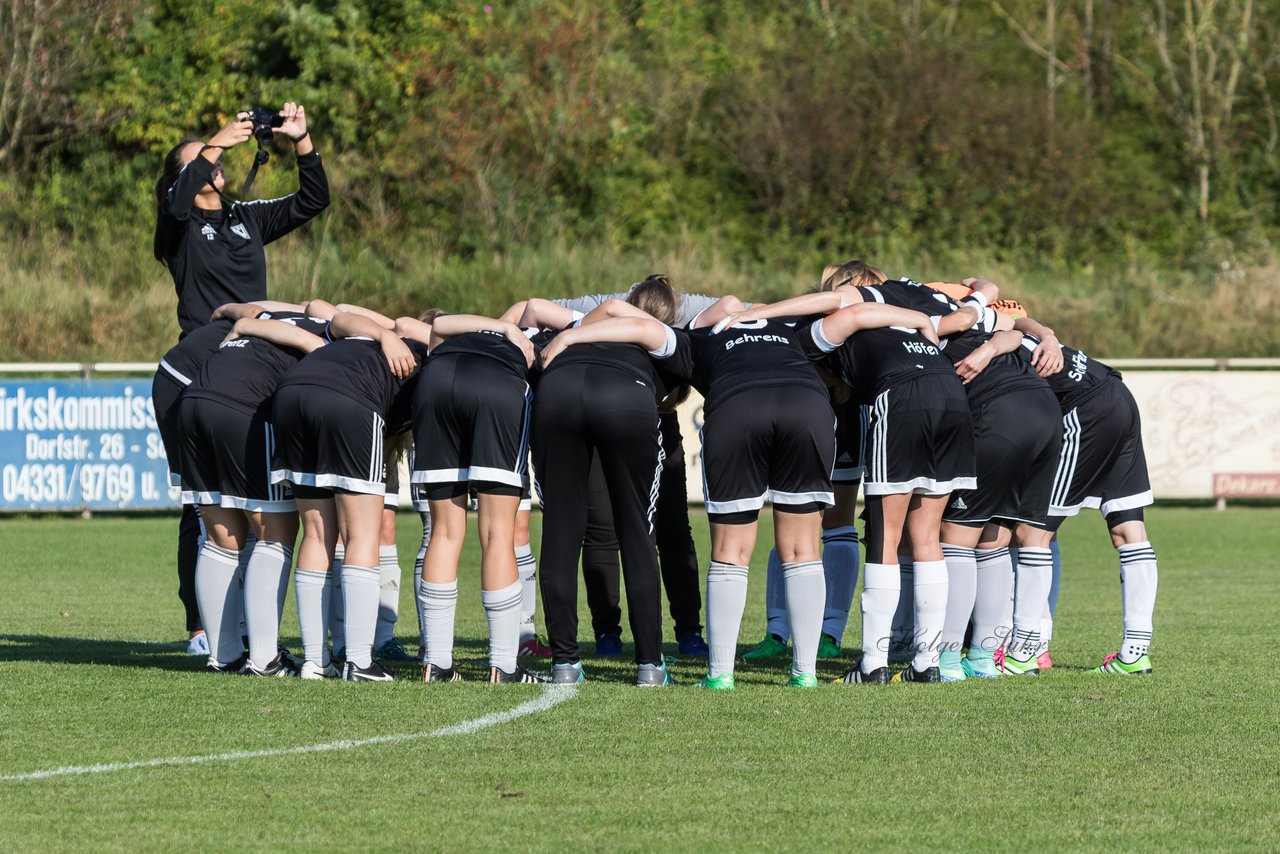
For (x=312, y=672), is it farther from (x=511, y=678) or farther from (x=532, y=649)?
(x=532, y=649)

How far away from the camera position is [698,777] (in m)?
5.41

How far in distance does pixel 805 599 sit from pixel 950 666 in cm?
93

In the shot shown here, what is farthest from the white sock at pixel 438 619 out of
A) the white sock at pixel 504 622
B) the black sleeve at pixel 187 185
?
the black sleeve at pixel 187 185

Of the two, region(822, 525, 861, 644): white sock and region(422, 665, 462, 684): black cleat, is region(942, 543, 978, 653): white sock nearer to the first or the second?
region(822, 525, 861, 644): white sock

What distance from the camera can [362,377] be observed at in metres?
7.33

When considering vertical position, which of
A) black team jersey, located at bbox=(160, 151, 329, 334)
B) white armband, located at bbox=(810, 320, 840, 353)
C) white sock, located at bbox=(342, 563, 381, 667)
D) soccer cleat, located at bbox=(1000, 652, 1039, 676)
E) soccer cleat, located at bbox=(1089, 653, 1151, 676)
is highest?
black team jersey, located at bbox=(160, 151, 329, 334)

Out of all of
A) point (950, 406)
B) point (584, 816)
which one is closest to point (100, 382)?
point (950, 406)

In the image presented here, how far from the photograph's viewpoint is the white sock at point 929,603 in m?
7.30

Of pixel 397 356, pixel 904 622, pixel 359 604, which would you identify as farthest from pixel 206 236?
pixel 904 622

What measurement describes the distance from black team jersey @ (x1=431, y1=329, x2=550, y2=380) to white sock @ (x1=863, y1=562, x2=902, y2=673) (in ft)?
5.84

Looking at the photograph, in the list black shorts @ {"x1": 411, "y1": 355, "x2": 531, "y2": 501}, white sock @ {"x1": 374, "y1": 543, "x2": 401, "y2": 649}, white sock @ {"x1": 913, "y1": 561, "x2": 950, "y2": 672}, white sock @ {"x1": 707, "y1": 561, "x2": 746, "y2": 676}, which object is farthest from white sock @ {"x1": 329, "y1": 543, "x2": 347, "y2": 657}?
white sock @ {"x1": 913, "y1": 561, "x2": 950, "y2": 672}

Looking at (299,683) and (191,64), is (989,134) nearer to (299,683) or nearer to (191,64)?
(191,64)

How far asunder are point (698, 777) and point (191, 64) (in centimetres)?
2666

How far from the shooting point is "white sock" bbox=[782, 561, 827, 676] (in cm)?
713
